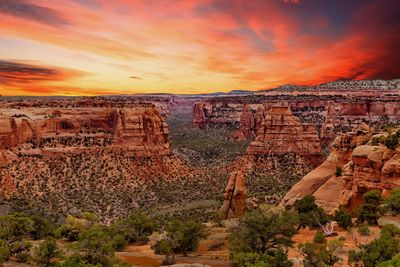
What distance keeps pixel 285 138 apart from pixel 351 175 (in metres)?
47.3

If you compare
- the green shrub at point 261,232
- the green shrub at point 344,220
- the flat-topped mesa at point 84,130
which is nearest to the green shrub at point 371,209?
the green shrub at point 344,220

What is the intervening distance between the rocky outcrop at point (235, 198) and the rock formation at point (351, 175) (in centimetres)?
554

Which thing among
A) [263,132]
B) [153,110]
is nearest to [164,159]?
[153,110]

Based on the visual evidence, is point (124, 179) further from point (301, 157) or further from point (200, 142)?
point (200, 142)

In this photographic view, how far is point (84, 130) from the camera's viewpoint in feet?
276

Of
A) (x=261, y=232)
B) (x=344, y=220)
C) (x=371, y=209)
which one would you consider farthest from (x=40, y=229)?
(x=371, y=209)

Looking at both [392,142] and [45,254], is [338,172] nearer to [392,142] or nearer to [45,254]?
[392,142]

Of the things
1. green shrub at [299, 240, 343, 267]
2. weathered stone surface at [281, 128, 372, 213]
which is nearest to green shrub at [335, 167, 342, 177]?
weathered stone surface at [281, 128, 372, 213]

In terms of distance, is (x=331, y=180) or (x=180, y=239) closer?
(x=180, y=239)

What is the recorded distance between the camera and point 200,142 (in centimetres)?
15425

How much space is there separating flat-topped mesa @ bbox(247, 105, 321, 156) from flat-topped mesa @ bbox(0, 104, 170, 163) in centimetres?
2050

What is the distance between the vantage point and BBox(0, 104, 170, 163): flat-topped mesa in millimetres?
74938

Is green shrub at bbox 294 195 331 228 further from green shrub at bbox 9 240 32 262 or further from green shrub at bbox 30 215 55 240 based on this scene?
green shrub at bbox 30 215 55 240

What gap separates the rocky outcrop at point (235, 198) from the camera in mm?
49375
